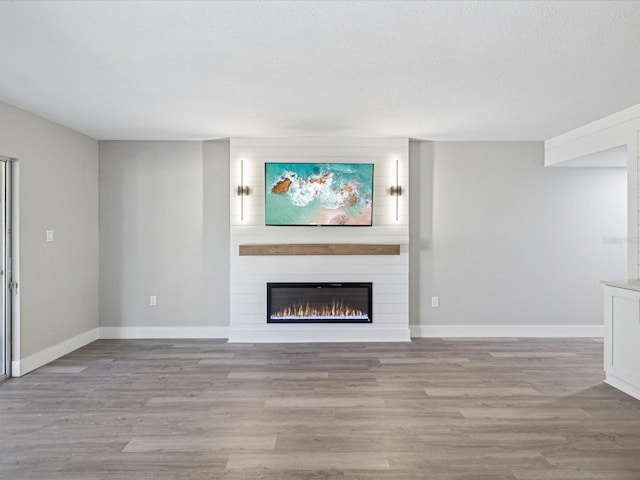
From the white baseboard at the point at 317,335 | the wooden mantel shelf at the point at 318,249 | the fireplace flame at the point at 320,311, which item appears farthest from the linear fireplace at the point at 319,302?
the wooden mantel shelf at the point at 318,249

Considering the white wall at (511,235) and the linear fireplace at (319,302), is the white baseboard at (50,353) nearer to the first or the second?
the linear fireplace at (319,302)

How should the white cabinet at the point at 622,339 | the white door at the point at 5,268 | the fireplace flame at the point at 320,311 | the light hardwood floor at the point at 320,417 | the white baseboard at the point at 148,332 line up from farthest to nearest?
1. the white baseboard at the point at 148,332
2. the fireplace flame at the point at 320,311
3. the white door at the point at 5,268
4. the white cabinet at the point at 622,339
5. the light hardwood floor at the point at 320,417

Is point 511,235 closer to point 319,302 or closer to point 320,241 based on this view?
point 320,241

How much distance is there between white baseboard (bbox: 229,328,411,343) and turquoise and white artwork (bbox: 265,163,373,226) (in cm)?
130

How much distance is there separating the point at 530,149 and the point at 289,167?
9.92 feet

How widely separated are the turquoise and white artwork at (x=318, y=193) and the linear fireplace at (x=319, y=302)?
786mm

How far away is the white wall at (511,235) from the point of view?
5133mm

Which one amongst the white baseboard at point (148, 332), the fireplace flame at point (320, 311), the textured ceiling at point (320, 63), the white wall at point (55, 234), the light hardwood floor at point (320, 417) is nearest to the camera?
the textured ceiling at point (320, 63)

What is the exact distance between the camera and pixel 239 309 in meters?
→ 4.97

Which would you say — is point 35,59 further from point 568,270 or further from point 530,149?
point 568,270

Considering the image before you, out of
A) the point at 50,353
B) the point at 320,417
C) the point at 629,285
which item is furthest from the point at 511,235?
the point at 50,353

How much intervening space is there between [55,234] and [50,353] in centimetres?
123

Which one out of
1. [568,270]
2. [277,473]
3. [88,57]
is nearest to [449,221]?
[568,270]

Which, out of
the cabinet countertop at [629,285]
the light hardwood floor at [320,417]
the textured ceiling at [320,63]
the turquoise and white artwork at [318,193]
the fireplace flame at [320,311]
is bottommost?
the light hardwood floor at [320,417]
